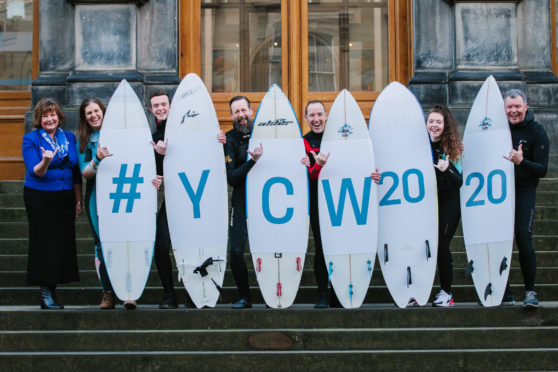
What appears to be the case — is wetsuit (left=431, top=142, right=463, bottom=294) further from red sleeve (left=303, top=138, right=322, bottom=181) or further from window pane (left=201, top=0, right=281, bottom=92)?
window pane (left=201, top=0, right=281, bottom=92)

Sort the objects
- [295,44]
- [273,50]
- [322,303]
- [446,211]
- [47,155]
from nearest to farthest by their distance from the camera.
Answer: [47,155], [322,303], [446,211], [295,44], [273,50]

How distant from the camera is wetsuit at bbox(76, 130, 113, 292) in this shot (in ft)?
19.5

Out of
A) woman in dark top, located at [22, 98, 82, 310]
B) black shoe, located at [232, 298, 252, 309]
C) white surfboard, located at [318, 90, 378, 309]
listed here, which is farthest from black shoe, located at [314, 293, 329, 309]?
woman in dark top, located at [22, 98, 82, 310]

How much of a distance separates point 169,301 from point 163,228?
21.3 inches

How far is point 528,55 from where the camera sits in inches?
372

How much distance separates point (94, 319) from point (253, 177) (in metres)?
1.50

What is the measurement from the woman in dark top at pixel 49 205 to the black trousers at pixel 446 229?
257 cm

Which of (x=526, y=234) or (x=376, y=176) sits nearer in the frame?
(x=526, y=234)

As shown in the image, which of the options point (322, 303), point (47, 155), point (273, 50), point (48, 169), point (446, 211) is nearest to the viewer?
point (47, 155)

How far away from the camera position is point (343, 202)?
6062 mm

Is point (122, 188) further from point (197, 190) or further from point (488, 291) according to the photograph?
point (488, 291)

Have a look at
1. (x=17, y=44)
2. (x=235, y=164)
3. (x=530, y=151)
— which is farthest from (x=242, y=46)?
(x=530, y=151)

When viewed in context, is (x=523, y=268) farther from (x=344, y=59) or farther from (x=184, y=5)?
(x=184, y=5)

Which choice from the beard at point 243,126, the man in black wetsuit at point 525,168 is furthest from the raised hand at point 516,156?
the beard at point 243,126
